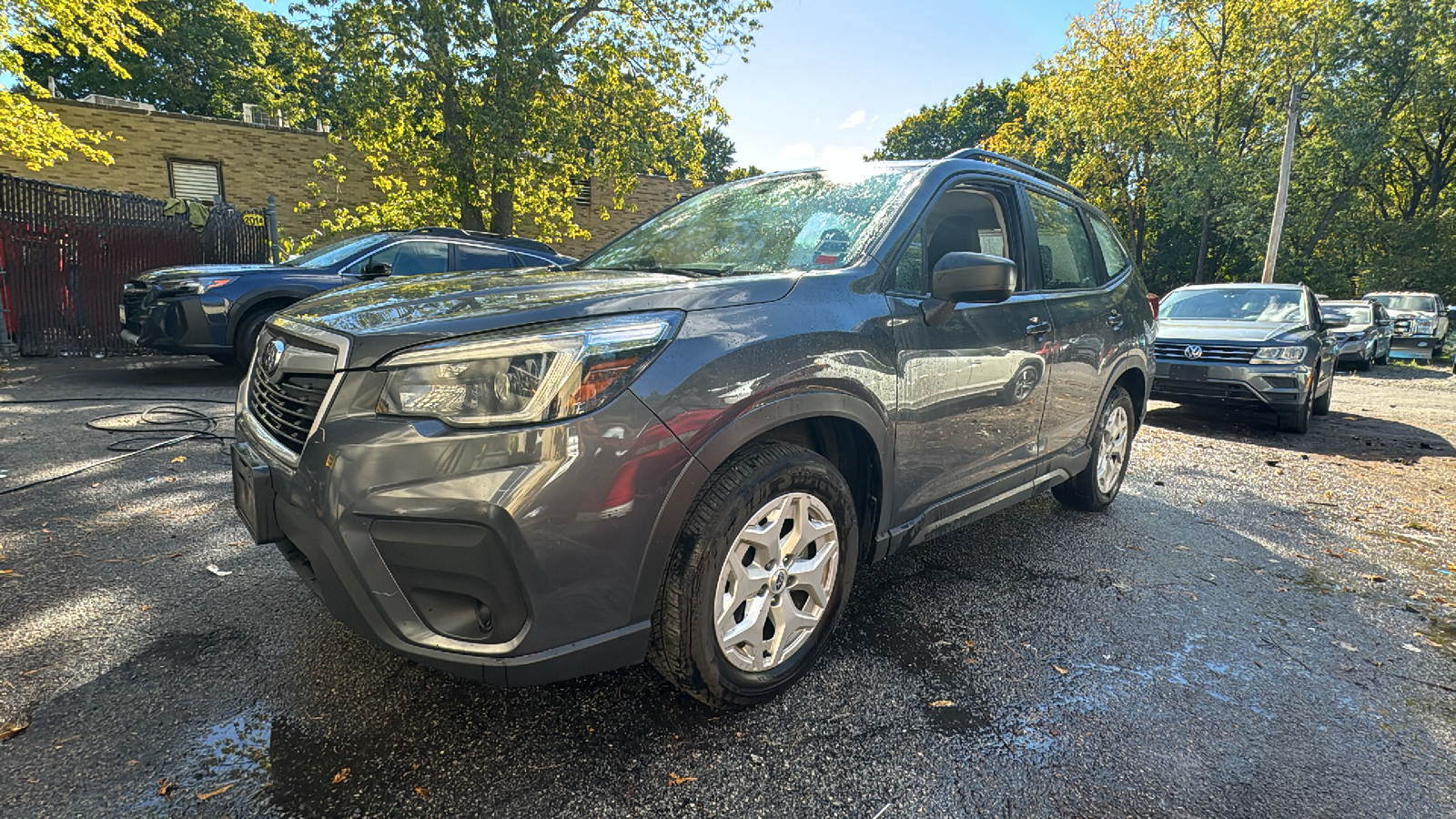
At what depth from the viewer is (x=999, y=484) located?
10.6 feet

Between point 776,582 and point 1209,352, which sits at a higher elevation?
point 1209,352

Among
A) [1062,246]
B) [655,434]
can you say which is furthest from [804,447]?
[1062,246]

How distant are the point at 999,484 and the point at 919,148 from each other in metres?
52.5

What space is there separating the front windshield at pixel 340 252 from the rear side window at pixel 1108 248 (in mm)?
6965

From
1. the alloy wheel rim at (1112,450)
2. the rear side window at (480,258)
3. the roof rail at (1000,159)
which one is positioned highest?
the roof rail at (1000,159)

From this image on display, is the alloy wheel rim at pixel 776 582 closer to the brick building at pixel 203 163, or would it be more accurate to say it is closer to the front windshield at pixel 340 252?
the front windshield at pixel 340 252

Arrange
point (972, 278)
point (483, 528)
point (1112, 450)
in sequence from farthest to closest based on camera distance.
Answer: point (1112, 450), point (972, 278), point (483, 528)

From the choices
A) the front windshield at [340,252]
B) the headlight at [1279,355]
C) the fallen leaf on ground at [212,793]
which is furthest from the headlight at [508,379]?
the headlight at [1279,355]

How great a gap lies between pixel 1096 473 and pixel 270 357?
13.7 ft

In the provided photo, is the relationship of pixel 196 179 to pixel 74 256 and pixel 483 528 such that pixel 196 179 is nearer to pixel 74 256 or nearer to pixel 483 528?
pixel 74 256

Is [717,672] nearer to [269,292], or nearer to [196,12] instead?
[269,292]

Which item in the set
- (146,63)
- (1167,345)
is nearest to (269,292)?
(1167,345)

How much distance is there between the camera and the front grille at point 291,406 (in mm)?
1893

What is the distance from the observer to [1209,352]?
764 cm
